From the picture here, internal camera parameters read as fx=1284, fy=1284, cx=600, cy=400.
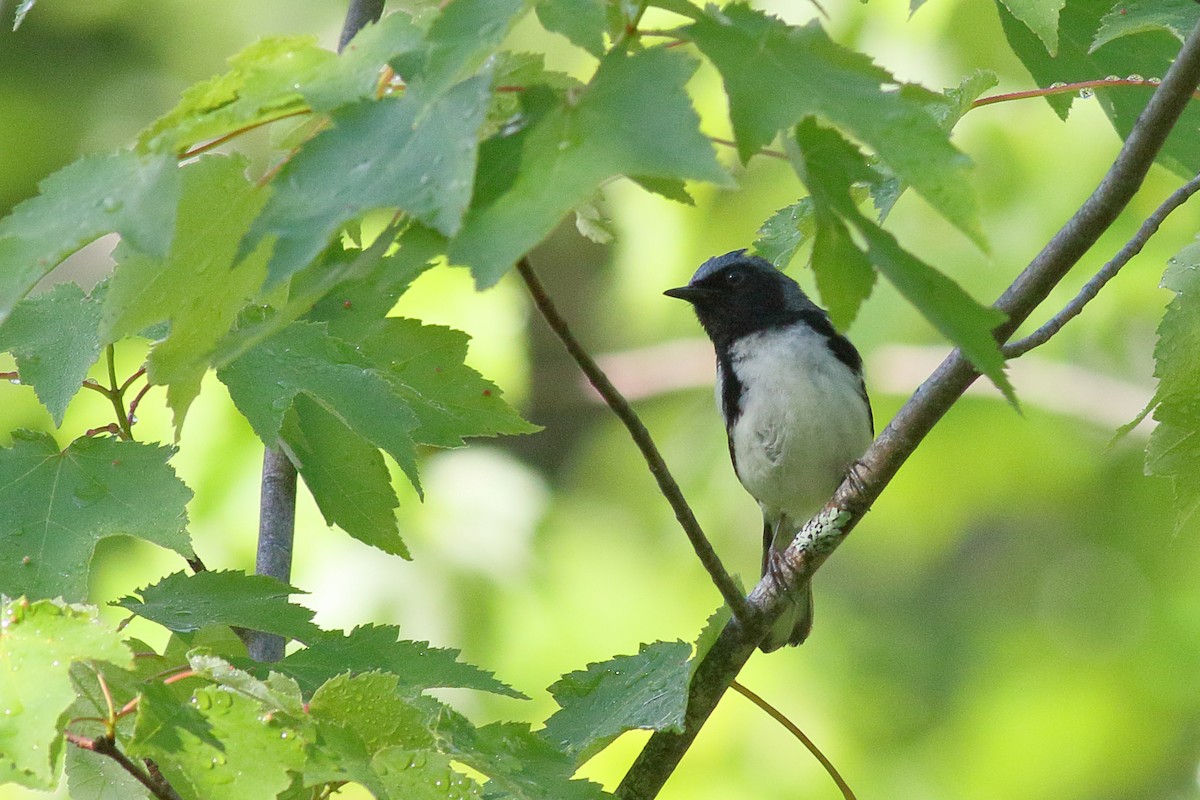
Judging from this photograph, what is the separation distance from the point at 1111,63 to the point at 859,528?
4.73 meters

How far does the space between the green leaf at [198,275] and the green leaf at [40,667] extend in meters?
0.33

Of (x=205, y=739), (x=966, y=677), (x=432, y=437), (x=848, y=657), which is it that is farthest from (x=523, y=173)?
(x=966, y=677)

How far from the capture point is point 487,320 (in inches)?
209

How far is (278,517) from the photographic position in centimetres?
261

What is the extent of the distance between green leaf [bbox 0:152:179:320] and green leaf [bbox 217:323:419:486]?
0.62 m

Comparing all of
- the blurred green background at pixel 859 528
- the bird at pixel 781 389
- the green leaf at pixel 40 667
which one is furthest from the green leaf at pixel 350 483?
the bird at pixel 781 389

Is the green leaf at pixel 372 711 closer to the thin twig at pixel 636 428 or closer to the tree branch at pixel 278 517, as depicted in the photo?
the thin twig at pixel 636 428

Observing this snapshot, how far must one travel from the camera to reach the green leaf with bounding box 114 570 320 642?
1859mm

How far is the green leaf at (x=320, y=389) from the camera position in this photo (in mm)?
1989

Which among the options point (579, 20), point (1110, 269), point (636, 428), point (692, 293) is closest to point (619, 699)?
point (636, 428)

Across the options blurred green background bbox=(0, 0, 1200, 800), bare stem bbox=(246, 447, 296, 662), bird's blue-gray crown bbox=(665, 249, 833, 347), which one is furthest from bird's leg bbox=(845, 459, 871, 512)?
bird's blue-gray crown bbox=(665, 249, 833, 347)

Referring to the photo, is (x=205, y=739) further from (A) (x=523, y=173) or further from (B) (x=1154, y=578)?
(B) (x=1154, y=578)

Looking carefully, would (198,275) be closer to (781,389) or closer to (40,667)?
(40,667)

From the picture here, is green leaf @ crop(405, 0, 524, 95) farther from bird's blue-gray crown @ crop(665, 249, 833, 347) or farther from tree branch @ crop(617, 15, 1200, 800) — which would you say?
bird's blue-gray crown @ crop(665, 249, 833, 347)
